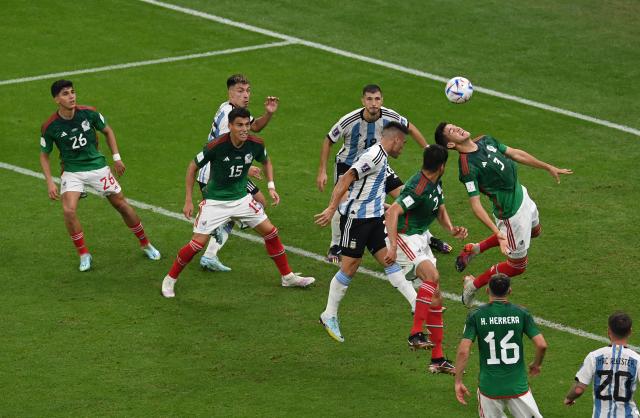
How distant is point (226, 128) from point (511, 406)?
6386mm

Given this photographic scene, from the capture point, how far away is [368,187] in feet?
49.0

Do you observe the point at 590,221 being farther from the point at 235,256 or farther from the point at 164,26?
the point at 164,26

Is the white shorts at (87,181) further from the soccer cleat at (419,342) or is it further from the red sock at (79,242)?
the soccer cleat at (419,342)

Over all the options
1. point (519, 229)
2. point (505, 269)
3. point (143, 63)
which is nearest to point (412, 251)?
point (519, 229)

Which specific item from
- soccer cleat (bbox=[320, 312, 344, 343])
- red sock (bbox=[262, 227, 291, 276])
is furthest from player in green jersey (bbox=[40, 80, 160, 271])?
soccer cleat (bbox=[320, 312, 344, 343])

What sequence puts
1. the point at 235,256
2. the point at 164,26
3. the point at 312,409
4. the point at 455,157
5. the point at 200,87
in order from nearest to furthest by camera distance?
the point at 312,409, the point at 235,256, the point at 455,157, the point at 200,87, the point at 164,26

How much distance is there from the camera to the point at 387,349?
14875 mm

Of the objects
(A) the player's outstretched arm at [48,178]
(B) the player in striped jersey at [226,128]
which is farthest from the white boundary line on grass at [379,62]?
(A) the player's outstretched arm at [48,178]

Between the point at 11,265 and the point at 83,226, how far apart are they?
1695mm

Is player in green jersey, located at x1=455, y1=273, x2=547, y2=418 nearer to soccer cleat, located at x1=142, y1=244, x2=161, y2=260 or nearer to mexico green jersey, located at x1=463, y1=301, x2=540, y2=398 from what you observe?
mexico green jersey, located at x1=463, y1=301, x2=540, y2=398

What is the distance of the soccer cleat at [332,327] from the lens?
15.0 meters

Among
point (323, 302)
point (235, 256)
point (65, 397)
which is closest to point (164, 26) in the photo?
point (235, 256)

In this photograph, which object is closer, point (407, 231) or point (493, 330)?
point (493, 330)

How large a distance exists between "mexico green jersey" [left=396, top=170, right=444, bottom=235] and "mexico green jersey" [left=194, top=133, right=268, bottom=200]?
2330 millimetres
